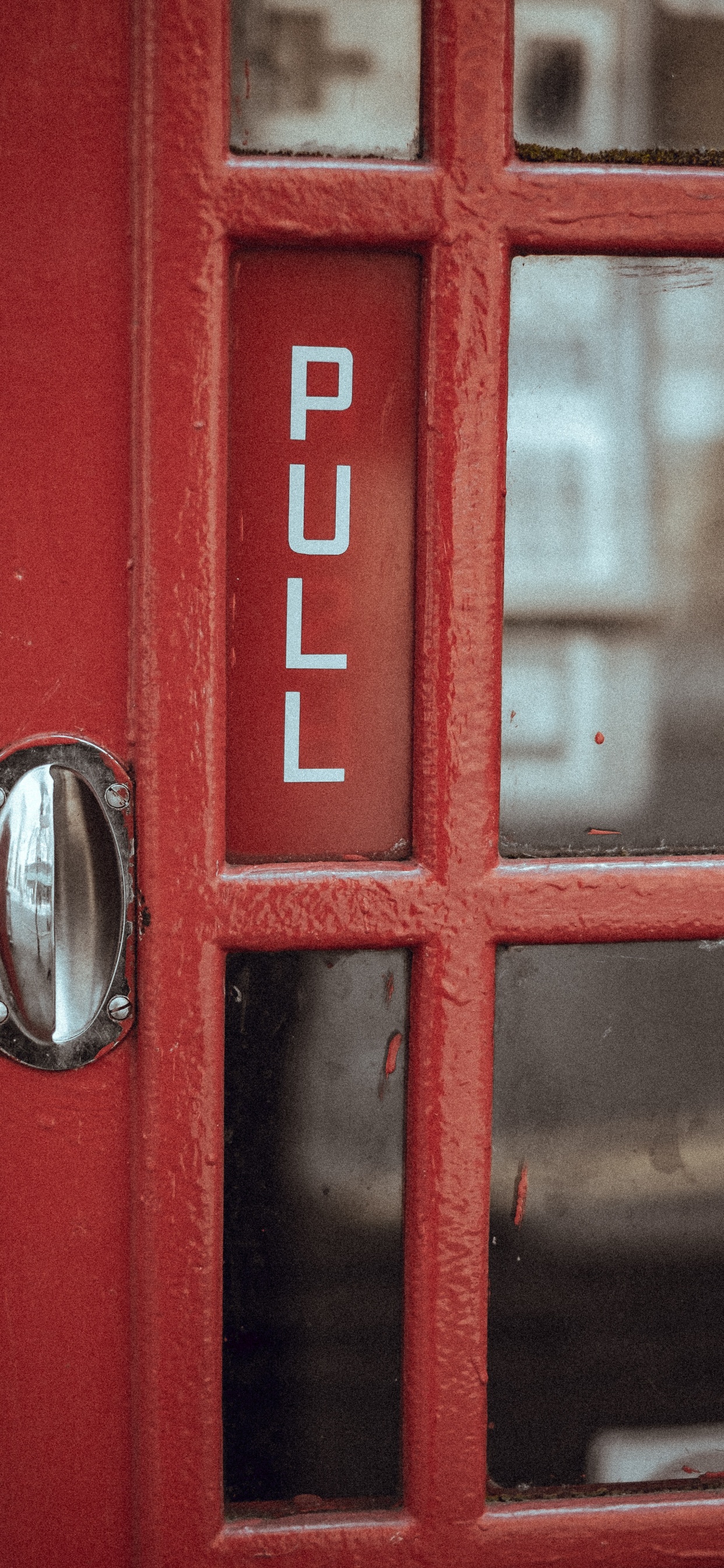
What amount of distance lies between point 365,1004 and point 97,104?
655mm

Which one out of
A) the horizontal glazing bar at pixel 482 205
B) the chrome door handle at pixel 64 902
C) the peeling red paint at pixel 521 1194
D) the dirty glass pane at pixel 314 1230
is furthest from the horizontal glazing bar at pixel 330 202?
the peeling red paint at pixel 521 1194

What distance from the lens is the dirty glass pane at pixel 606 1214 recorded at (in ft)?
2.76

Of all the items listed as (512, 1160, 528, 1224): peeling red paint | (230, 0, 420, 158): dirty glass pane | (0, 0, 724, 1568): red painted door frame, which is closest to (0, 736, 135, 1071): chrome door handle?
(0, 0, 724, 1568): red painted door frame

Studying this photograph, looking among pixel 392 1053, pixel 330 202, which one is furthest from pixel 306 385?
pixel 392 1053

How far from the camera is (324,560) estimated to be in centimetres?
79

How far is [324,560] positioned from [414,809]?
7.5 inches

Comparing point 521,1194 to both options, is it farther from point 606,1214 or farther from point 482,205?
point 482,205

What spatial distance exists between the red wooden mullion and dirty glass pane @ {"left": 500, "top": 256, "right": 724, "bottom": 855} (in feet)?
0.08

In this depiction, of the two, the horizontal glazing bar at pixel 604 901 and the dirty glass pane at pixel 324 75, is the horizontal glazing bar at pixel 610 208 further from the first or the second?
the horizontal glazing bar at pixel 604 901

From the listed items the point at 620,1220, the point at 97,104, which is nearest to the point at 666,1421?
the point at 620,1220

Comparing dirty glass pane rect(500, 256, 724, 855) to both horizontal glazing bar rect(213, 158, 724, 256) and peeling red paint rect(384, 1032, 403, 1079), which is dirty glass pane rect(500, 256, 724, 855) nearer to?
horizontal glazing bar rect(213, 158, 724, 256)

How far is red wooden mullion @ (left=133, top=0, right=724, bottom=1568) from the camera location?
76 cm

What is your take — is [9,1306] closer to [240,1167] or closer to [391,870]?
[240,1167]

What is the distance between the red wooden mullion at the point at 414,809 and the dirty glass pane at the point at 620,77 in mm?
30
